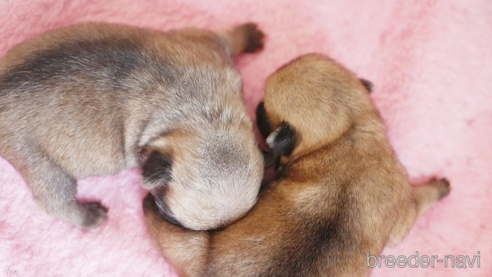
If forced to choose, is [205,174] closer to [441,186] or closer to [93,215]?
[93,215]

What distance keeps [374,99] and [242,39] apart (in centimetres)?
115

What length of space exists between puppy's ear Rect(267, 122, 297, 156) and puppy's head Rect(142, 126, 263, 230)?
13 centimetres

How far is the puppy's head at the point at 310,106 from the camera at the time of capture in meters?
2.74

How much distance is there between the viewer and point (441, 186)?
10.9ft

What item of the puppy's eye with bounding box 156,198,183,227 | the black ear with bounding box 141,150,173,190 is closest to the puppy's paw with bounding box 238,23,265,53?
the black ear with bounding box 141,150,173,190

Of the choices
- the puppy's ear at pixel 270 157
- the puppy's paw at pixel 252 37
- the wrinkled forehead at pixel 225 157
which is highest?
the puppy's paw at pixel 252 37

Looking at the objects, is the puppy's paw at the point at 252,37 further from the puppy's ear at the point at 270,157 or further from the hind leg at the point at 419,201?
the hind leg at the point at 419,201

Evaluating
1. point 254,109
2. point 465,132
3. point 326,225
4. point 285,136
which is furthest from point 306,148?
point 465,132

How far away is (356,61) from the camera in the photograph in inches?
141

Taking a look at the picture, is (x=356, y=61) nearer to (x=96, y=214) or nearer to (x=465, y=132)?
(x=465, y=132)

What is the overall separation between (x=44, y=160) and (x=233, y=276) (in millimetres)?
1353

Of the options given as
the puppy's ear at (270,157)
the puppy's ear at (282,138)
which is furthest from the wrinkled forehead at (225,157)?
the puppy's ear at (270,157)

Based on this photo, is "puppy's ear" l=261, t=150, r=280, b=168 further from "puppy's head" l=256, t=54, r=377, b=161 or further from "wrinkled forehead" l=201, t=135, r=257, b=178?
"wrinkled forehead" l=201, t=135, r=257, b=178

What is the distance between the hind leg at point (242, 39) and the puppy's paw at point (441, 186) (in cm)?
170
